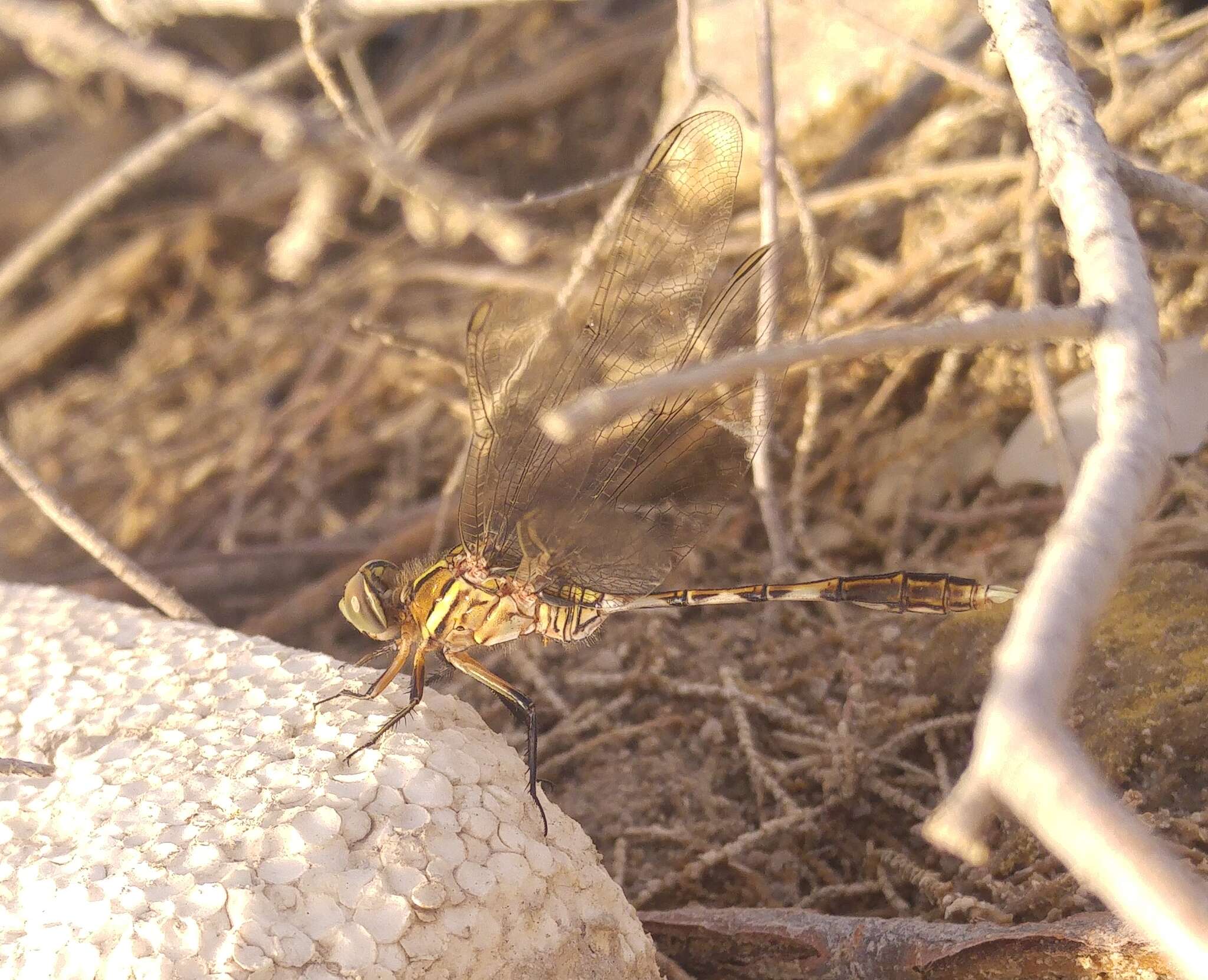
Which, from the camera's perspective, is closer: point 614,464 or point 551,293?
point 614,464

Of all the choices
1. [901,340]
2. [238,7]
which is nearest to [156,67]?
[238,7]

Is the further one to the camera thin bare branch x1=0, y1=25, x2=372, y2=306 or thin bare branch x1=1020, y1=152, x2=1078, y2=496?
thin bare branch x1=0, y1=25, x2=372, y2=306

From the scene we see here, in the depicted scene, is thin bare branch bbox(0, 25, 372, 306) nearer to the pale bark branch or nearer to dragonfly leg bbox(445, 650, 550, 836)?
the pale bark branch

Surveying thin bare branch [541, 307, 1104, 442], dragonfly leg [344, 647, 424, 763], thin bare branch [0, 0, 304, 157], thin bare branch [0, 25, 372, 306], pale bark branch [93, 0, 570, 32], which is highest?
thin bare branch [0, 25, 372, 306]

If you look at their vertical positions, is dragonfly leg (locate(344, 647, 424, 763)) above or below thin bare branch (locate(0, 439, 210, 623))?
below

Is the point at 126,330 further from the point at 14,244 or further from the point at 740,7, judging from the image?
the point at 740,7

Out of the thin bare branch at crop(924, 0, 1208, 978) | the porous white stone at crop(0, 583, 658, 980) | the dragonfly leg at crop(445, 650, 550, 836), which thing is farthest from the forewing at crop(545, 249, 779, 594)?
the thin bare branch at crop(924, 0, 1208, 978)

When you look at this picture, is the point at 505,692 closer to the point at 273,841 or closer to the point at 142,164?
the point at 273,841

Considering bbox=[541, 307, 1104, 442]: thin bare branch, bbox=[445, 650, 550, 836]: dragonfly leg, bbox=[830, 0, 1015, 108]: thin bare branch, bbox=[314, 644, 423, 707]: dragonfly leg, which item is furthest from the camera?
bbox=[830, 0, 1015, 108]: thin bare branch
